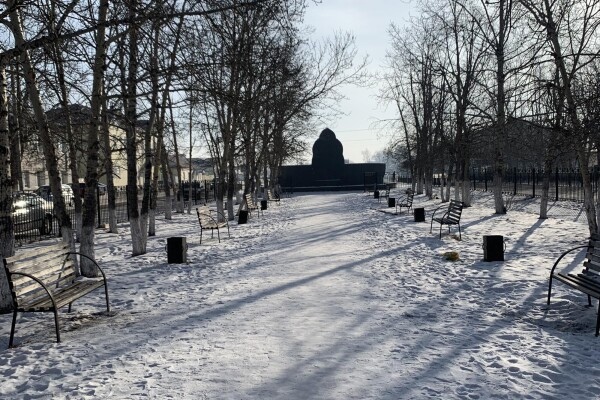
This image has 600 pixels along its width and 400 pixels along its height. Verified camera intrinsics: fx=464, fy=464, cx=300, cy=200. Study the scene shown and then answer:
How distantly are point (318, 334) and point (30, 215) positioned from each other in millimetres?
14902

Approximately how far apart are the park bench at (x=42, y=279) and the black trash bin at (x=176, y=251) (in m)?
3.19

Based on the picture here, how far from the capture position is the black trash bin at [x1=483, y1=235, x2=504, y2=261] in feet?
29.2

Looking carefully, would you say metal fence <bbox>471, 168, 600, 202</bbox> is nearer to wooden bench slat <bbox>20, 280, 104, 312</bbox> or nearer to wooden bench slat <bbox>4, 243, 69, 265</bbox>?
wooden bench slat <bbox>20, 280, 104, 312</bbox>

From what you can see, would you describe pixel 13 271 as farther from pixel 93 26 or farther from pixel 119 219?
pixel 119 219

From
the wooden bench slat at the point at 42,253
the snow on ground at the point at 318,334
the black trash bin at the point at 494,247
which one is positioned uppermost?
the wooden bench slat at the point at 42,253

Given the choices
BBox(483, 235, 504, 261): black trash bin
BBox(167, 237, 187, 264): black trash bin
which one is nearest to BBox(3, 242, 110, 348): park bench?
BBox(167, 237, 187, 264): black trash bin

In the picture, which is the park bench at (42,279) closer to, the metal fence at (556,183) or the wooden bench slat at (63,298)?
the wooden bench slat at (63,298)

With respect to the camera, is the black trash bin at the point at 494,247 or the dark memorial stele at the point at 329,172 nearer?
the black trash bin at the point at 494,247

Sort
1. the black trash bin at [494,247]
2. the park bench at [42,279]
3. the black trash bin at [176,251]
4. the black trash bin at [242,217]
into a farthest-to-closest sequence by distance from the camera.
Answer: the black trash bin at [242,217] < the black trash bin at [176,251] < the black trash bin at [494,247] < the park bench at [42,279]

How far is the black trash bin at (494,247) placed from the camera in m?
8.90

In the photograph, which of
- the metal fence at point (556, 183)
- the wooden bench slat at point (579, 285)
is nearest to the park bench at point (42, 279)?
the wooden bench slat at point (579, 285)

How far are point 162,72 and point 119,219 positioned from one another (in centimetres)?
1631

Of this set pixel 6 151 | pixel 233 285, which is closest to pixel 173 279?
pixel 233 285

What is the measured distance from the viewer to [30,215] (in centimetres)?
1627
